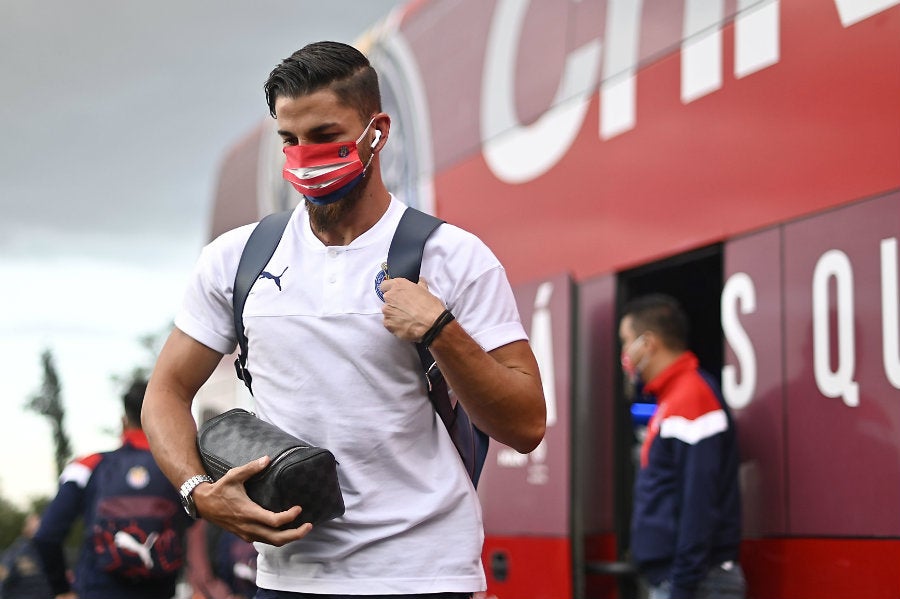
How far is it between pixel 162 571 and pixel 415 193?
2.20 m

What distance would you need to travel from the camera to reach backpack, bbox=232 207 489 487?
93.1 inches

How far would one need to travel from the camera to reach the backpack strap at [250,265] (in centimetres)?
245

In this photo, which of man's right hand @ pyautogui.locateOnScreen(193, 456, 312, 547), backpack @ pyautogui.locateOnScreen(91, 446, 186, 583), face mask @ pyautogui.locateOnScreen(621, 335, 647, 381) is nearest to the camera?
man's right hand @ pyautogui.locateOnScreen(193, 456, 312, 547)

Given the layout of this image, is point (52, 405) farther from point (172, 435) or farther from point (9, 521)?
point (172, 435)

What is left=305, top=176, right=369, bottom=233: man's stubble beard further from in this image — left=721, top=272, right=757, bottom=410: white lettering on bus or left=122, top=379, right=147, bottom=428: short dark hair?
left=122, top=379, right=147, bottom=428: short dark hair

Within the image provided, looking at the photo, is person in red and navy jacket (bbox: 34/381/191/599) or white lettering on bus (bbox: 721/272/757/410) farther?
person in red and navy jacket (bbox: 34/381/191/599)

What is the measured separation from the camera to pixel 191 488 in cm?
230

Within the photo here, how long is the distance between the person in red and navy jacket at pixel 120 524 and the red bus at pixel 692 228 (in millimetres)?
1313

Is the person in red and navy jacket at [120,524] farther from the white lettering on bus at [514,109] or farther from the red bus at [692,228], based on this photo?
the white lettering on bus at [514,109]

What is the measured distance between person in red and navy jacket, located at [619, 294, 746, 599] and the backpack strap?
6.87ft

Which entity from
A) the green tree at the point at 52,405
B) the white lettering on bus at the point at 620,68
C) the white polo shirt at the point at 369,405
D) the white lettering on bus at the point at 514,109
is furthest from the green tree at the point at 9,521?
the white polo shirt at the point at 369,405

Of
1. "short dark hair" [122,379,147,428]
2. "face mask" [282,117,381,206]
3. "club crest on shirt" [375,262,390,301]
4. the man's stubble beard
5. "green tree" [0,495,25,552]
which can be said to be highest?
"face mask" [282,117,381,206]

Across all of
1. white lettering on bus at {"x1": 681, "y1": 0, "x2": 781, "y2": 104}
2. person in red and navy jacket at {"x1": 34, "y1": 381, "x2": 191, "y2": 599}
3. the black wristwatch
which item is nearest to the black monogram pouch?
the black wristwatch

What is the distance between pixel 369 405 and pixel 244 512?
0.29 m
